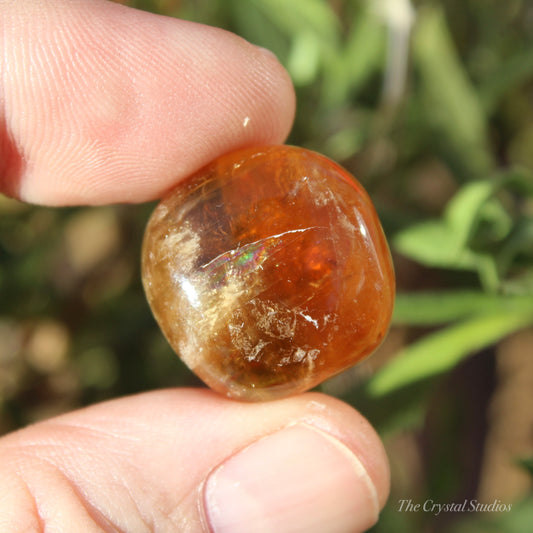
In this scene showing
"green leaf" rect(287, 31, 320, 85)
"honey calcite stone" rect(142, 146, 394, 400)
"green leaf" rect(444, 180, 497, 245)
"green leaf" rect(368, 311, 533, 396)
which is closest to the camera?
"honey calcite stone" rect(142, 146, 394, 400)

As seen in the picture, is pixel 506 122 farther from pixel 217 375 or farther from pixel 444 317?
pixel 217 375

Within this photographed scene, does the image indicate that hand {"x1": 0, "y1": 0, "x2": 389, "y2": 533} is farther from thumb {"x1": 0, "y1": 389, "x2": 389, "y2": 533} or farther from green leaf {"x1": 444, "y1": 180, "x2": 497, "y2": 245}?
green leaf {"x1": 444, "y1": 180, "x2": 497, "y2": 245}

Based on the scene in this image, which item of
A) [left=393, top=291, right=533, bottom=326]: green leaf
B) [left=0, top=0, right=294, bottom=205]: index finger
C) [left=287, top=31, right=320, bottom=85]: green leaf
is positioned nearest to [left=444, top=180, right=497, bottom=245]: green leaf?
[left=393, top=291, right=533, bottom=326]: green leaf

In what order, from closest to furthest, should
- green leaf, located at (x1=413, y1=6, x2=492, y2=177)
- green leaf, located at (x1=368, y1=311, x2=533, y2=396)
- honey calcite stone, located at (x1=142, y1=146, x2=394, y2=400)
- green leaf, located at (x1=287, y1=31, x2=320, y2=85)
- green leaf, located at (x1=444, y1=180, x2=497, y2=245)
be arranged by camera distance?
1. honey calcite stone, located at (x1=142, y1=146, x2=394, y2=400)
2. green leaf, located at (x1=444, y1=180, x2=497, y2=245)
3. green leaf, located at (x1=368, y1=311, x2=533, y2=396)
4. green leaf, located at (x1=287, y1=31, x2=320, y2=85)
5. green leaf, located at (x1=413, y1=6, x2=492, y2=177)

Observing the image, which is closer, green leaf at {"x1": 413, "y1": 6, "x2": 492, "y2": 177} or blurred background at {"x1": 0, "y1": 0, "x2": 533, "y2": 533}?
blurred background at {"x1": 0, "y1": 0, "x2": 533, "y2": 533}

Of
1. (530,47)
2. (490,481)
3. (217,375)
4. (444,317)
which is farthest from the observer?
(490,481)

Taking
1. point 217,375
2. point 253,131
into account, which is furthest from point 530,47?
point 217,375
